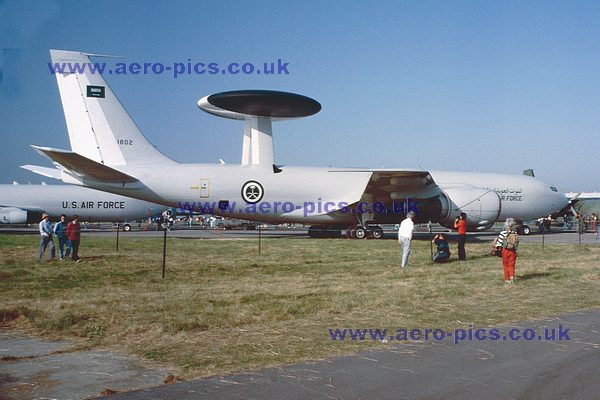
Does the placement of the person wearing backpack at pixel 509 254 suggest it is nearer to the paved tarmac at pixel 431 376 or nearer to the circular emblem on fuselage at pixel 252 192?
the paved tarmac at pixel 431 376

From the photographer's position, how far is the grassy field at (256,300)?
6.44 metres

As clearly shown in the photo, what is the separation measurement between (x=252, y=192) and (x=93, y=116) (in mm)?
8143

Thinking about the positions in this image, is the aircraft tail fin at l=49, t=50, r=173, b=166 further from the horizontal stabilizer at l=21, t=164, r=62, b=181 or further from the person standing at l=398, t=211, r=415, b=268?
the person standing at l=398, t=211, r=415, b=268

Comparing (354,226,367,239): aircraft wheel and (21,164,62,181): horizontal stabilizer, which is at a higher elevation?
(21,164,62,181): horizontal stabilizer

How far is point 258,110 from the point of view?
1166 inches

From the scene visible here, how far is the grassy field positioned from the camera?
6438 millimetres

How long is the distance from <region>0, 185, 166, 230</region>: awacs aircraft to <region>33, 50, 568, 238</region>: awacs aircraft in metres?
17.0

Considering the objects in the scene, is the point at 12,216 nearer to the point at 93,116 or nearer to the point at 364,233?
the point at 93,116

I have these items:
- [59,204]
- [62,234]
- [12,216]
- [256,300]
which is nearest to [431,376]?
[256,300]

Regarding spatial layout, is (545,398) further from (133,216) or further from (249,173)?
(133,216)

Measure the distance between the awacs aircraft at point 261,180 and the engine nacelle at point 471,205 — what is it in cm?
5

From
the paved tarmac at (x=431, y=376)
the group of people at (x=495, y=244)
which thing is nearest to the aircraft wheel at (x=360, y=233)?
the group of people at (x=495, y=244)

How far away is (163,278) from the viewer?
41.3 feet

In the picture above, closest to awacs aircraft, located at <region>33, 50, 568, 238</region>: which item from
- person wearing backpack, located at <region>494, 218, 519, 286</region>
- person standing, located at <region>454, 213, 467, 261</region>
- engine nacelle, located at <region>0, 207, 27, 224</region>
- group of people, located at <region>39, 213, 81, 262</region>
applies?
group of people, located at <region>39, 213, 81, 262</region>
